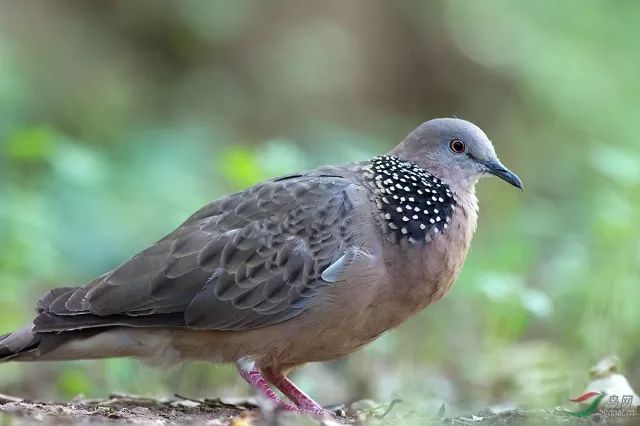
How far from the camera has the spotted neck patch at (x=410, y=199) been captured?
527 cm

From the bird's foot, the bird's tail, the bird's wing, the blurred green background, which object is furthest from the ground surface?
the blurred green background

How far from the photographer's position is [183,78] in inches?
574

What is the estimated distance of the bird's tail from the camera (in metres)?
5.30

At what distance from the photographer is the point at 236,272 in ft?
17.4

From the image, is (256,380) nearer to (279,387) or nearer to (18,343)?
(279,387)

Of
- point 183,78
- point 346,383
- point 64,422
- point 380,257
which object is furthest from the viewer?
point 183,78

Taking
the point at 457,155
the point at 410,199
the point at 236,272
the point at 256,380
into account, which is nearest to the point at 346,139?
the point at 457,155

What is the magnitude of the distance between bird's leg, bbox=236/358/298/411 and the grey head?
4.96 ft

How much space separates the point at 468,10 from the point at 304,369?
339 inches

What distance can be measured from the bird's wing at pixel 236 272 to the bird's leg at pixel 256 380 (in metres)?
0.20

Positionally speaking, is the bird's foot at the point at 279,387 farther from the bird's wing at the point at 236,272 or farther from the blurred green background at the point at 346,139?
the blurred green background at the point at 346,139

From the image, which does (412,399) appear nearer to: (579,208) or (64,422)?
(64,422)

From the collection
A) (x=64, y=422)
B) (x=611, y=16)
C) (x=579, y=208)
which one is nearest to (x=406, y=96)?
(x=611, y=16)

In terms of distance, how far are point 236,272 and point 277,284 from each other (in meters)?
0.24
